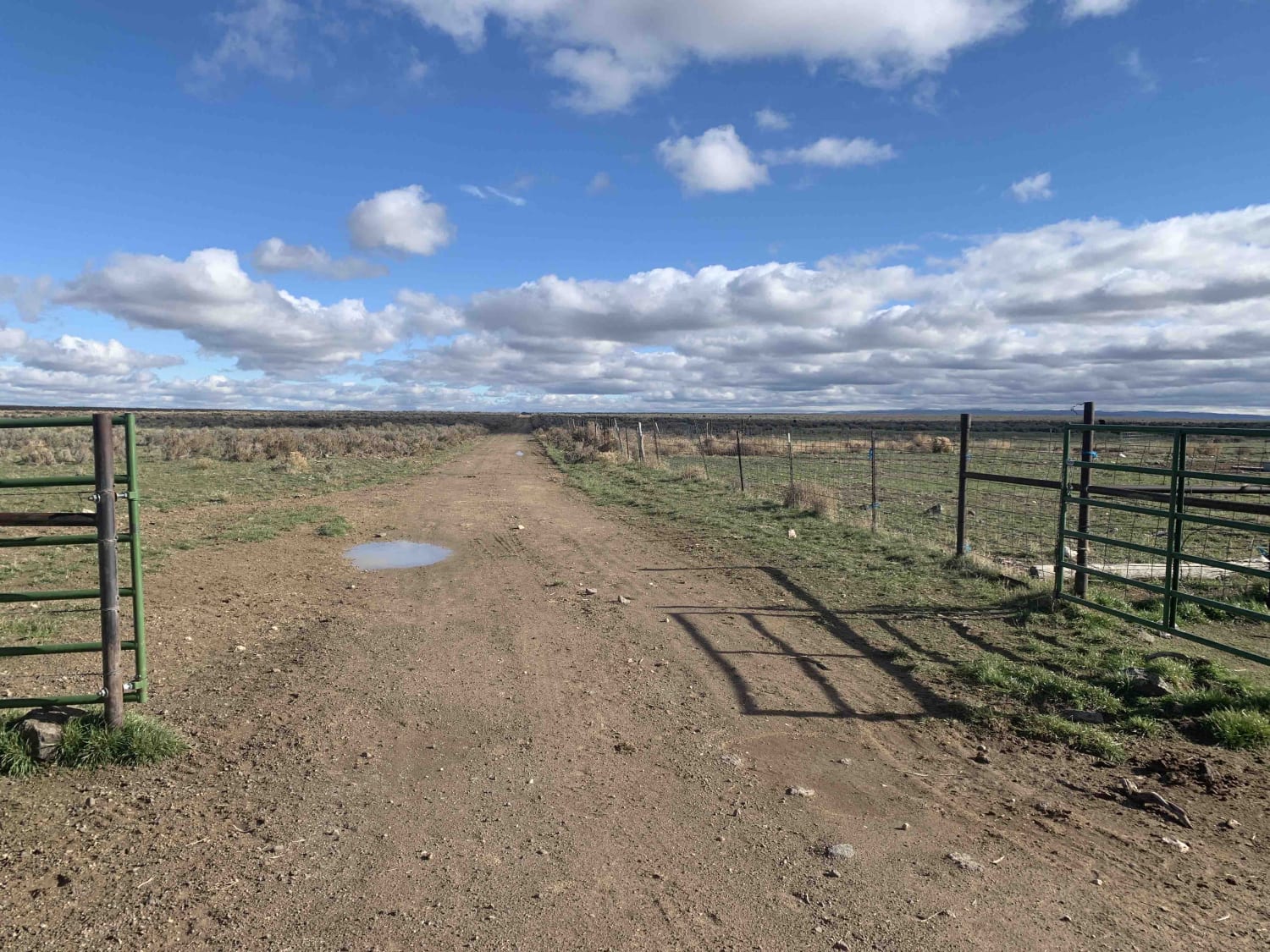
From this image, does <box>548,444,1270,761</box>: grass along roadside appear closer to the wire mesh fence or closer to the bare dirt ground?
the bare dirt ground

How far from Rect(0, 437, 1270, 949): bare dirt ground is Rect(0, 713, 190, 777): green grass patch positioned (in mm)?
108

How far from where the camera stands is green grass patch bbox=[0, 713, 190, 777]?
4.55 metres

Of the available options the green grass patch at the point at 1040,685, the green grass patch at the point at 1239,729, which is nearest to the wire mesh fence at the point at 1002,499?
the green grass patch at the point at 1239,729

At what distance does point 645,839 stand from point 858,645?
391 cm

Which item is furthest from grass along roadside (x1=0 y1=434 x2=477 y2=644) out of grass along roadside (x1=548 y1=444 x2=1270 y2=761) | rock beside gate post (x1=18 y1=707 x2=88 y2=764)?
grass along roadside (x1=548 y1=444 x2=1270 y2=761)

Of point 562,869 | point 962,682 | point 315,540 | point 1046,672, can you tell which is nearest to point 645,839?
point 562,869

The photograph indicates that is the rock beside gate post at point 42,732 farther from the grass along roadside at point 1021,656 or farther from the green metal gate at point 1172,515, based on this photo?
the green metal gate at point 1172,515

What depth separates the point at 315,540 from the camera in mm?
12867

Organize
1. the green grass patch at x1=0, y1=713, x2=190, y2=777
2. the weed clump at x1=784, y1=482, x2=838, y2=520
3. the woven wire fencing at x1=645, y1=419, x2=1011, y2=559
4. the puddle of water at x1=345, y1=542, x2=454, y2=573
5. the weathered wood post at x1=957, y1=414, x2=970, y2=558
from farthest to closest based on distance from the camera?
1. the weed clump at x1=784, y1=482, x2=838, y2=520
2. the woven wire fencing at x1=645, y1=419, x2=1011, y2=559
3. the puddle of water at x1=345, y1=542, x2=454, y2=573
4. the weathered wood post at x1=957, y1=414, x2=970, y2=558
5. the green grass patch at x1=0, y1=713, x2=190, y2=777

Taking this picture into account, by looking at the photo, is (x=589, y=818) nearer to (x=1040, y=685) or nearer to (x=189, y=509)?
(x=1040, y=685)

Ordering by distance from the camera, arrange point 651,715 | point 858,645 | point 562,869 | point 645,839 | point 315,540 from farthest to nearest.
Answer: point 315,540, point 858,645, point 651,715, point 645,839, point 562,869

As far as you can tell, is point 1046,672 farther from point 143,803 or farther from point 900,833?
point 143,803

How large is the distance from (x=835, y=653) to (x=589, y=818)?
141 inches

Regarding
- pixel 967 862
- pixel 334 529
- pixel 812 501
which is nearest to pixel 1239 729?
pixel 967 862
